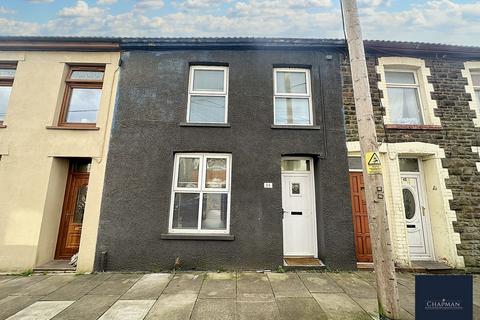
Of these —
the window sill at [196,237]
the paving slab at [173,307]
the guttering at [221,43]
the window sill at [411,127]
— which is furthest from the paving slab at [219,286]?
the guttering at [221,43]

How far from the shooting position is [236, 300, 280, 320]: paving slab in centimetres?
336

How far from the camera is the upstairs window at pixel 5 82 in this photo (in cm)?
625

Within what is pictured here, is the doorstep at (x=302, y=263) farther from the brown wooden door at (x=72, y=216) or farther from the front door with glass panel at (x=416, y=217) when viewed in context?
the brown wooden door at (x=72, y=216)

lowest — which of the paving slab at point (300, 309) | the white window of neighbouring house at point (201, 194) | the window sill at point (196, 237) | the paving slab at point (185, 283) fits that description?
the paving slab at point (300, 309)

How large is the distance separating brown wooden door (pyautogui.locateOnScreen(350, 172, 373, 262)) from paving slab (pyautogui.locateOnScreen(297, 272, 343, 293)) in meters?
1.36

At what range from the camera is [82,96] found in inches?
249

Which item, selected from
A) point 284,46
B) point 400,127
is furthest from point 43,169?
point 400,127

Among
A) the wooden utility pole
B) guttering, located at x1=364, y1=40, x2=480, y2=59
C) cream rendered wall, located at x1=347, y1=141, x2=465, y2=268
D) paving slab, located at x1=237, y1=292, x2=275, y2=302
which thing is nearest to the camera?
the wooden utility pole

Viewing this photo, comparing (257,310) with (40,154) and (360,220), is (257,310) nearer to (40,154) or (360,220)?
(360,220)

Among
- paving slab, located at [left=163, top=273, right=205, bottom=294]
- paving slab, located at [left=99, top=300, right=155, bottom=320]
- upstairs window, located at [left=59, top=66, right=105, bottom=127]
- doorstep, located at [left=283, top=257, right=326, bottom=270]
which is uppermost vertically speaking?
upstairs window, located at [left=59, top=66, right=105, bottom=127]

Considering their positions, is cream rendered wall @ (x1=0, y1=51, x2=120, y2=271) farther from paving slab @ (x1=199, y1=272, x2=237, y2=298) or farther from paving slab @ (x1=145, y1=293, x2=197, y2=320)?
paving slab @ (x1=199, y1=272, x2=237, y2=298)

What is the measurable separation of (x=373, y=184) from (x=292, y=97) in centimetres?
378

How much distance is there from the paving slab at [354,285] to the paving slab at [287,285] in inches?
32.0

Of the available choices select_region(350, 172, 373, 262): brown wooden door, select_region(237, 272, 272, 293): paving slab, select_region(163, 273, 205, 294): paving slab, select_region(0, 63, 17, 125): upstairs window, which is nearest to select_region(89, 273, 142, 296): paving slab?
select_region(163, 273, 205, 294): paving slab
